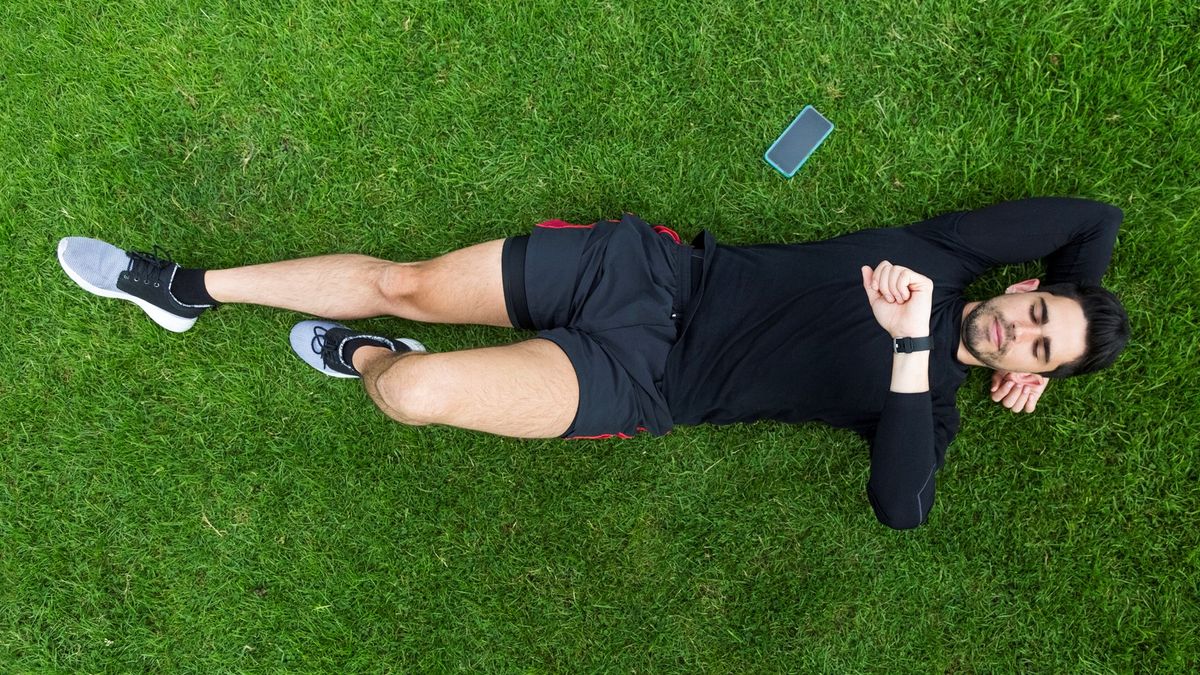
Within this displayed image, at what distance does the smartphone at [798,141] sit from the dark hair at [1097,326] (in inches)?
60.4

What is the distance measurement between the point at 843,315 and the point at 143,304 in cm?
415

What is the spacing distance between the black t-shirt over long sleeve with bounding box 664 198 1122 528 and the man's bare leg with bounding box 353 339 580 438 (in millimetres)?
674

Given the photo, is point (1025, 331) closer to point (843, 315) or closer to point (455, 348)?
point (843, 315)

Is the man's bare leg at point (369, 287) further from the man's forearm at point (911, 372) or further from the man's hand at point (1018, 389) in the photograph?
the man's hand at point (1018, 389)

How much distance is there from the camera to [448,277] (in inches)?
156

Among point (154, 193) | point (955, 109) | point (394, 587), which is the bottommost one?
point (394, 587)

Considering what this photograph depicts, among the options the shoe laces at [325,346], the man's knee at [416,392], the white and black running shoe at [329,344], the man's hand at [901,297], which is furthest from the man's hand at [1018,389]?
the shoe laces at [325,346]

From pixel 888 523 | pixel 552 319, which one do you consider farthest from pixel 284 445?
pixel 888 523

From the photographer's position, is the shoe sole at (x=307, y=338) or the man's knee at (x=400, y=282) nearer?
the man's knee at (x=400, y=282)

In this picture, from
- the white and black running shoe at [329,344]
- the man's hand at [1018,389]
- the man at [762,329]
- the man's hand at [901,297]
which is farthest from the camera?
the white and black running shoe at [329,344]

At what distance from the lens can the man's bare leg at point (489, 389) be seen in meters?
3.48

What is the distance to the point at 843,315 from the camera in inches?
151

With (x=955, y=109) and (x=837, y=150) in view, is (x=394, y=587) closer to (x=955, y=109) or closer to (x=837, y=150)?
(x=837, y=150)

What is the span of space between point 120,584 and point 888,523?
4647 mm
